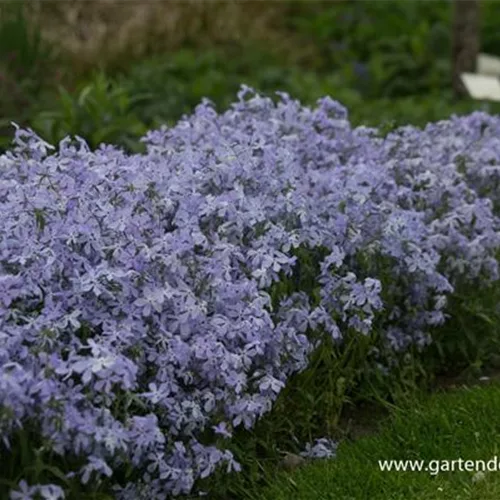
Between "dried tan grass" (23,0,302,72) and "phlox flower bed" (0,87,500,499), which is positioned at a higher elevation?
"phlox flower bed" (0,87,500,499)

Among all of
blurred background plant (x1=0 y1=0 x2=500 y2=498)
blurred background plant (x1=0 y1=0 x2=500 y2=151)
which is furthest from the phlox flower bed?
blurred background plant (x1=0 y1=0 x2=500 y2=151)

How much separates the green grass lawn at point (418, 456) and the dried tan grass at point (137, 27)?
16.8 feet

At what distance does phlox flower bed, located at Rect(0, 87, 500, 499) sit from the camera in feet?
11.3

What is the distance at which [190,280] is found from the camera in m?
3.96

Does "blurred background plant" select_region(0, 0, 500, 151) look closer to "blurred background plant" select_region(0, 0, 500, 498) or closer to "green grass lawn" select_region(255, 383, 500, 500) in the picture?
"blurred background plant" select_region(0, 0, 500, 498)

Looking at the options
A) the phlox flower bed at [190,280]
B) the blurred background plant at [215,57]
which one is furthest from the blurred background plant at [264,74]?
the phlox flower bed at [190,280]

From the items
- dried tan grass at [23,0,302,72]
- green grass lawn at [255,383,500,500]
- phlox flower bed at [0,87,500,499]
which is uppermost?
phlox flower bed at [0,87,500,499]

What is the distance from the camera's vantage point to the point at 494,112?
7.61 m

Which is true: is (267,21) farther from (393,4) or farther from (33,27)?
(33,27)

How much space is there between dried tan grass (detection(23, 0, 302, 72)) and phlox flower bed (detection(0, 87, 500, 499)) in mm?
4073

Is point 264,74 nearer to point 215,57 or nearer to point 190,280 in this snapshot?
point 215,57

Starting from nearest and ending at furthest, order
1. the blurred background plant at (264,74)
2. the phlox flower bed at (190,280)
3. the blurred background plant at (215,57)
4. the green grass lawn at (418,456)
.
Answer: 1. the phlox flower bed at (190,280)
2. the green grass lawn at (418,456)
3. the blurred background plant at (264,74)
4. the blurred background plant at (215,57)

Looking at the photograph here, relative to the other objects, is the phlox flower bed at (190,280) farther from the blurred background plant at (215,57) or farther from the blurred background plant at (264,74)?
the blurred background plant at (215,57)

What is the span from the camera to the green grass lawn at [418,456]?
3.80 metres
